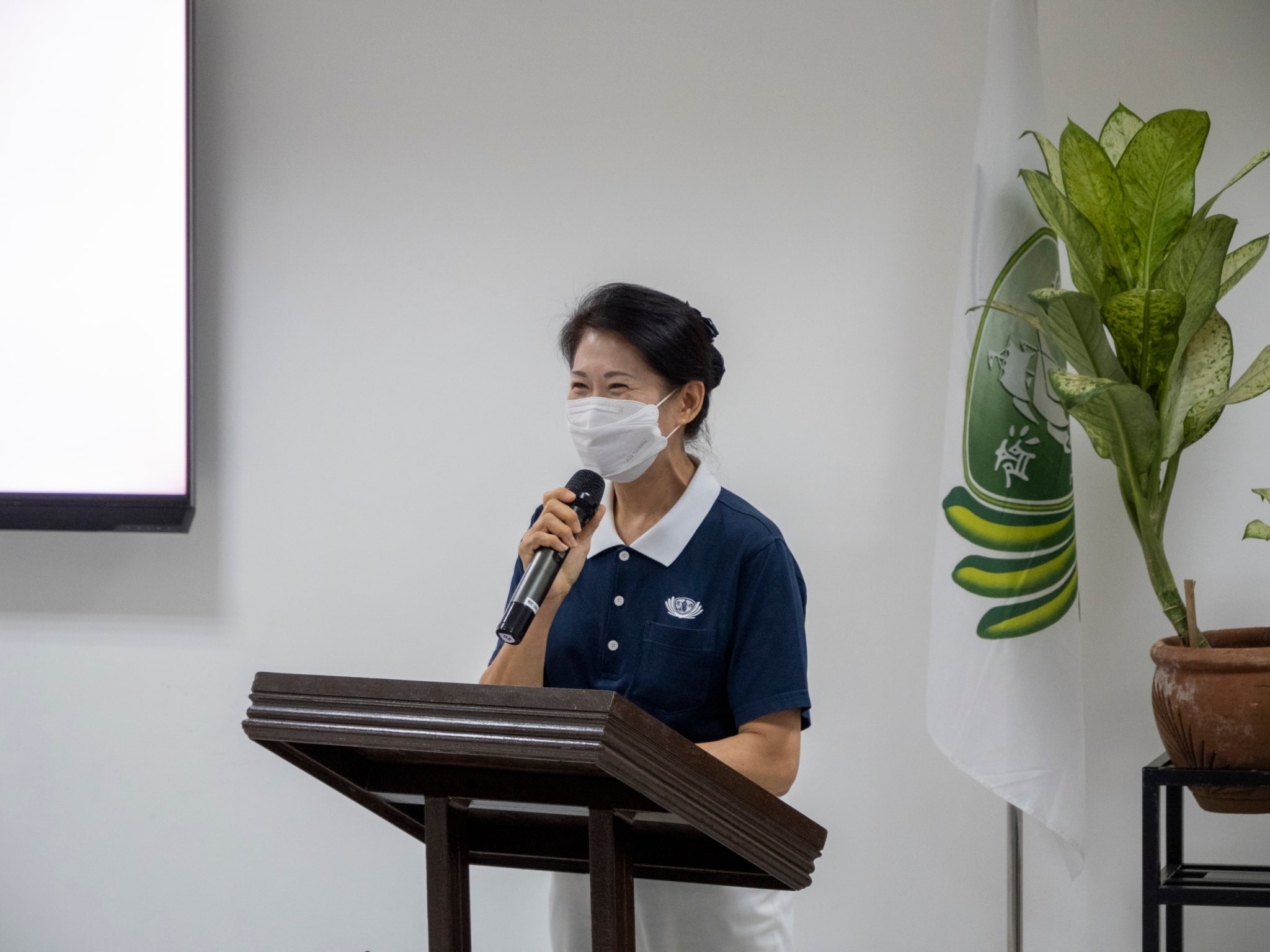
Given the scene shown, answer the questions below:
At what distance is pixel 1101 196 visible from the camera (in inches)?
75.8

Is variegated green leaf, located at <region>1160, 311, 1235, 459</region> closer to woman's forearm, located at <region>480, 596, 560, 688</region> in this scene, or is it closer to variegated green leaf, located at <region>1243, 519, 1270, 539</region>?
variegated green leaf, located at <region>1243, 519, 1270, 539</region>

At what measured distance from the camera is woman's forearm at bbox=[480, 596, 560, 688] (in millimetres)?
1644

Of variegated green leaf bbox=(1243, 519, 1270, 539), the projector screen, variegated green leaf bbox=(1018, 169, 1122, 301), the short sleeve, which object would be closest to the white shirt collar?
the short sleeve

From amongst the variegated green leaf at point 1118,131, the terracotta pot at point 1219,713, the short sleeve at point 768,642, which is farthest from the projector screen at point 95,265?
the terracotta pot at point 1219,713

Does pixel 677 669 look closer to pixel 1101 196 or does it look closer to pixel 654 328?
pixel 654 328

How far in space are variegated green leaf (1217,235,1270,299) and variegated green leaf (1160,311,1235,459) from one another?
0.22 ft

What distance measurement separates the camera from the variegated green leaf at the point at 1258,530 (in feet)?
6.31

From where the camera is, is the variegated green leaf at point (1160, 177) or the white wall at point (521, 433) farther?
the white wall at point (521, 433)

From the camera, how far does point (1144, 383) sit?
1.92 meters

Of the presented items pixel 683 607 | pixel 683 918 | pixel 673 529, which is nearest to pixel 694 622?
pixel 683 607

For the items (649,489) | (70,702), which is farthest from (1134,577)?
(70,702)

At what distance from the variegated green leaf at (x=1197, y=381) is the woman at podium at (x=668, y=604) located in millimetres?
730

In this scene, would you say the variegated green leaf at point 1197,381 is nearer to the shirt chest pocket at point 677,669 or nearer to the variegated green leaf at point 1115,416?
the variegated green leaf at point 1115,416

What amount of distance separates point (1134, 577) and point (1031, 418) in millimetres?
548
